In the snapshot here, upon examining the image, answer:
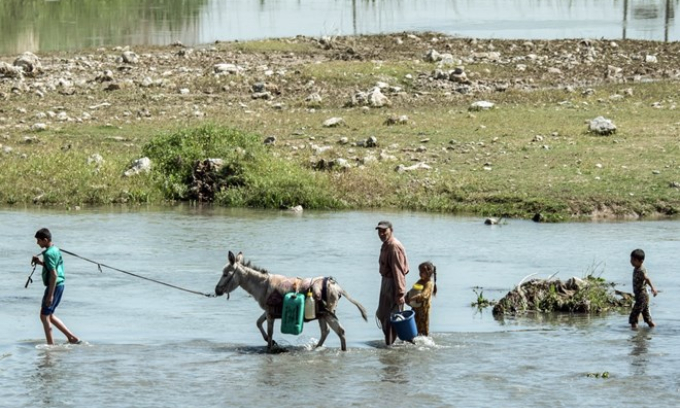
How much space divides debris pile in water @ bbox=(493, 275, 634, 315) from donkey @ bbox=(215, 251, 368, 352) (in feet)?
11.8

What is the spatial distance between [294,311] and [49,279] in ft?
Result: 9.50

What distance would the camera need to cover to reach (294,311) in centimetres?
1485

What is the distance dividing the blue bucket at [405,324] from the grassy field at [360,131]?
9.51 meters

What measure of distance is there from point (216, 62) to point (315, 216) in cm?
1462

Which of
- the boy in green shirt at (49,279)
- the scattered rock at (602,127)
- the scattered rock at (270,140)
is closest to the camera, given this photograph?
the boy in green shirt at (49,279)

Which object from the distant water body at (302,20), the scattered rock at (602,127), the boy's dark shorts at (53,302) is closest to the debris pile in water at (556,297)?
the boy's dark shorts at (53,302)

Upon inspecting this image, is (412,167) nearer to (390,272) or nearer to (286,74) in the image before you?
(286,74)

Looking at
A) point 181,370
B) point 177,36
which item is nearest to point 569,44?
point 177,36

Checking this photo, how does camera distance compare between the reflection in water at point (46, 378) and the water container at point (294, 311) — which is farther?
the water container at point (294, 311)

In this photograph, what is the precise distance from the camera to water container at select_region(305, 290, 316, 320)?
1493cm

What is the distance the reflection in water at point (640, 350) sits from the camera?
15.1 m

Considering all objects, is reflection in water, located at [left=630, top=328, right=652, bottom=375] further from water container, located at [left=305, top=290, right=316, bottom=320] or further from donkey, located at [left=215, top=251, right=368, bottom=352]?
water container, located at [left=305, top=290, right=316, bottom=320]

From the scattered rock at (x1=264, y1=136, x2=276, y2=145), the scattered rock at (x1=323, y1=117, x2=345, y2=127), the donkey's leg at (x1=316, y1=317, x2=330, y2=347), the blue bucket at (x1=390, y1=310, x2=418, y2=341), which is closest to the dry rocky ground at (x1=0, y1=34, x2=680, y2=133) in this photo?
the scattered rock at (x1=323, y1=117, x2=345, y2=127)

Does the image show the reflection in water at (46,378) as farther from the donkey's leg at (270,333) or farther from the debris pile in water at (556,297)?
the debris pile in water at (556,297)
